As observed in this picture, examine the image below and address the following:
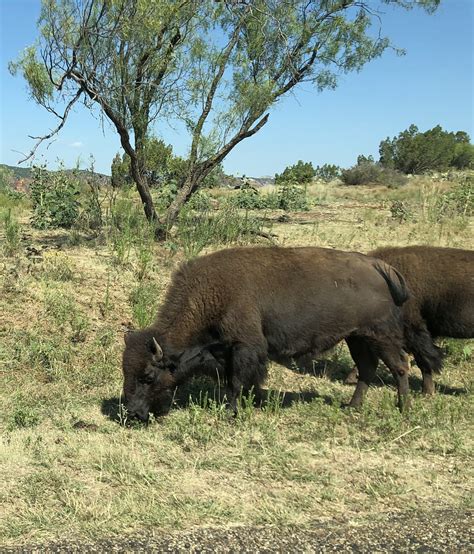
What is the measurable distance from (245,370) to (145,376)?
97 centimetres

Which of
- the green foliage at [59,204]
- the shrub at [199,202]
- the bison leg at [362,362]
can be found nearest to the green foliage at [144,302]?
the bison leg at [362,362]

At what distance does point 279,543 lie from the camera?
12.9 feet

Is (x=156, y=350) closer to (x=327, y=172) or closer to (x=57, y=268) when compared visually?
(x=57, y=268)

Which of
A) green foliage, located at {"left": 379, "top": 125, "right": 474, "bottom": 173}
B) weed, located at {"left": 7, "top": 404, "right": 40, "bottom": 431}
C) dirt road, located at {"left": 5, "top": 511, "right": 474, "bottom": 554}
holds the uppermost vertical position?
green foliage, located at {"left": 379, "top": 125, "right": 474, "bottom": 173}

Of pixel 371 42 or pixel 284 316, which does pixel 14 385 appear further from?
pixel 371 42

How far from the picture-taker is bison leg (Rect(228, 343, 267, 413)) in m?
6.26

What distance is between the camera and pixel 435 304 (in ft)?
24.7

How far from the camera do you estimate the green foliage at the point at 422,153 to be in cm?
4341

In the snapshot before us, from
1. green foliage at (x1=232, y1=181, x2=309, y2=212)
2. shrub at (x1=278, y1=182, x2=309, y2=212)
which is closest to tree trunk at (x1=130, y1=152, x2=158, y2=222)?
green foliage at (x1=232, y1=181, x2=309, y2=212)

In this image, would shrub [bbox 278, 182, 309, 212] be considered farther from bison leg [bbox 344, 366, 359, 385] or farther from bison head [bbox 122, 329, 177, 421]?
bison head [bbox 122, 329, 177, 421]

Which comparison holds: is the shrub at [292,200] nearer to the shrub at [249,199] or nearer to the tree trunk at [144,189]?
the shrub at [249,199]

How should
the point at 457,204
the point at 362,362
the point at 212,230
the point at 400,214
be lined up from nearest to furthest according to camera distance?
the point at 362,362
the point at 212,230
the point at 400,214
the point at 457,204

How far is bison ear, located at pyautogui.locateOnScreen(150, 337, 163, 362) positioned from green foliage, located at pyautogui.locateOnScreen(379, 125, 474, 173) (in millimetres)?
38176

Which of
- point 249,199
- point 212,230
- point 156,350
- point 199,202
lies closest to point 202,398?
point 156,350
